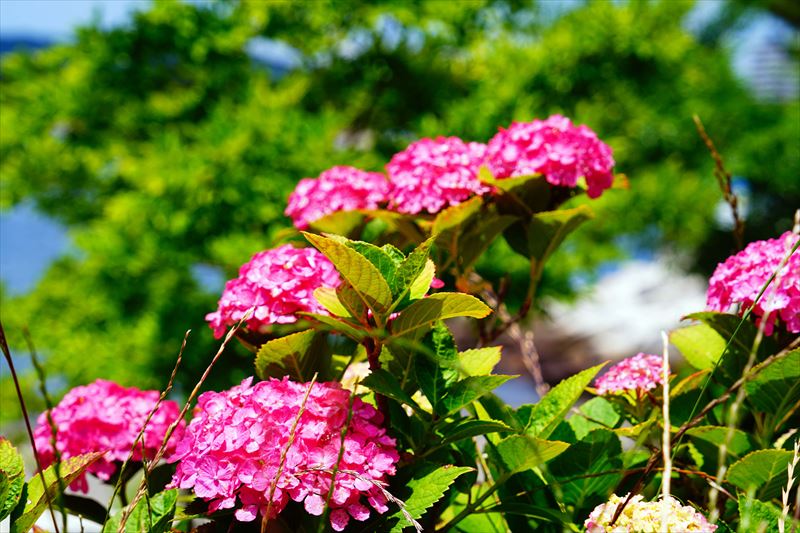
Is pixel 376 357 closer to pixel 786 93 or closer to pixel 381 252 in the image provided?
pixel 381 252

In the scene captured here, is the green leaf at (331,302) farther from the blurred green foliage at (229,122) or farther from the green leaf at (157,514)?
the blurred green foliage at (229,122)

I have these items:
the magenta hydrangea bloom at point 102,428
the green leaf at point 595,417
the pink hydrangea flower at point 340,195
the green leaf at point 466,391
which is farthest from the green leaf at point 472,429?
the pink hydrangea flower at point 340,195

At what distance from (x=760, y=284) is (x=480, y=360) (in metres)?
0.28

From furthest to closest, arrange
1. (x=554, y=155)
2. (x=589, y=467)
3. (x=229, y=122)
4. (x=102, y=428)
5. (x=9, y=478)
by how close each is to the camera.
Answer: (x=229, y=122), (x=554, y=155), (x=102, y=428), (x=589, y=467), (x=9, y=478)

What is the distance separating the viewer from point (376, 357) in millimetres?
662

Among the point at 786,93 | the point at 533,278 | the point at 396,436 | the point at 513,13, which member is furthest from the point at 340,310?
the point at 786,93

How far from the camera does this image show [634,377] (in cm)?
77

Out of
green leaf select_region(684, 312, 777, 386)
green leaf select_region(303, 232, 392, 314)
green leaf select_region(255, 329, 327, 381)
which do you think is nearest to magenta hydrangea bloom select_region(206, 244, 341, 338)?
green leaf select_region(255, 329, 327, 381)

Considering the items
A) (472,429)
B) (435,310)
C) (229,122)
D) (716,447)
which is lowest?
(716,447)

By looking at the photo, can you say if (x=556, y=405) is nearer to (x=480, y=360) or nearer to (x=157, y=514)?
(x=480, y=360)

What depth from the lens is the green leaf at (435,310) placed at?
0.61m

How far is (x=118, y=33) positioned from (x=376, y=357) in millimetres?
5059

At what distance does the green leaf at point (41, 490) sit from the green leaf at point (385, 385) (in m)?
0.24

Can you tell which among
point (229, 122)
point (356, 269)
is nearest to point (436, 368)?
Answer: point (356, 269)
